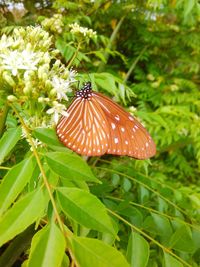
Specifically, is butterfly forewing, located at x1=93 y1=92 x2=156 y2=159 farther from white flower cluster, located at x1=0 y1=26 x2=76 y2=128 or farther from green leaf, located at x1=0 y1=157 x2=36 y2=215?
green leaf, located at x1=0 y1=157 x2=36 y2=215

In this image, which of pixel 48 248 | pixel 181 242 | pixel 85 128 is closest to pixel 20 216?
pixel 48 248

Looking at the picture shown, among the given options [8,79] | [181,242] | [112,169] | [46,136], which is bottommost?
[112,169]

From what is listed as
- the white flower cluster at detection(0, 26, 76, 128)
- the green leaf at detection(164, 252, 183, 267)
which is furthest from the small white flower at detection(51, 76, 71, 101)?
the green leaf at detection(164, 252, 183, 267)

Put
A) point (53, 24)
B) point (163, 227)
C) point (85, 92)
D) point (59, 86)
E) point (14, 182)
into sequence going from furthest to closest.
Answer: point (53, 24)
point (85, 92)
point (163, 227)
point (59, 86)
point (14, 182)

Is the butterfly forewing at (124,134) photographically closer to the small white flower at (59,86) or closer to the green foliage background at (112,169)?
the green foliage background at (112,169)

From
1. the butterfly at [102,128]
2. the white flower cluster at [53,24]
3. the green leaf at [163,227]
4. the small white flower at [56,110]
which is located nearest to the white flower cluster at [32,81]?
the small white flower at [56,110]

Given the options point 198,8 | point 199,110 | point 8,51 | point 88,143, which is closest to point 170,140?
point 199,110

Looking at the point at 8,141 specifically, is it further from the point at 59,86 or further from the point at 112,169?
the point at 112,169
